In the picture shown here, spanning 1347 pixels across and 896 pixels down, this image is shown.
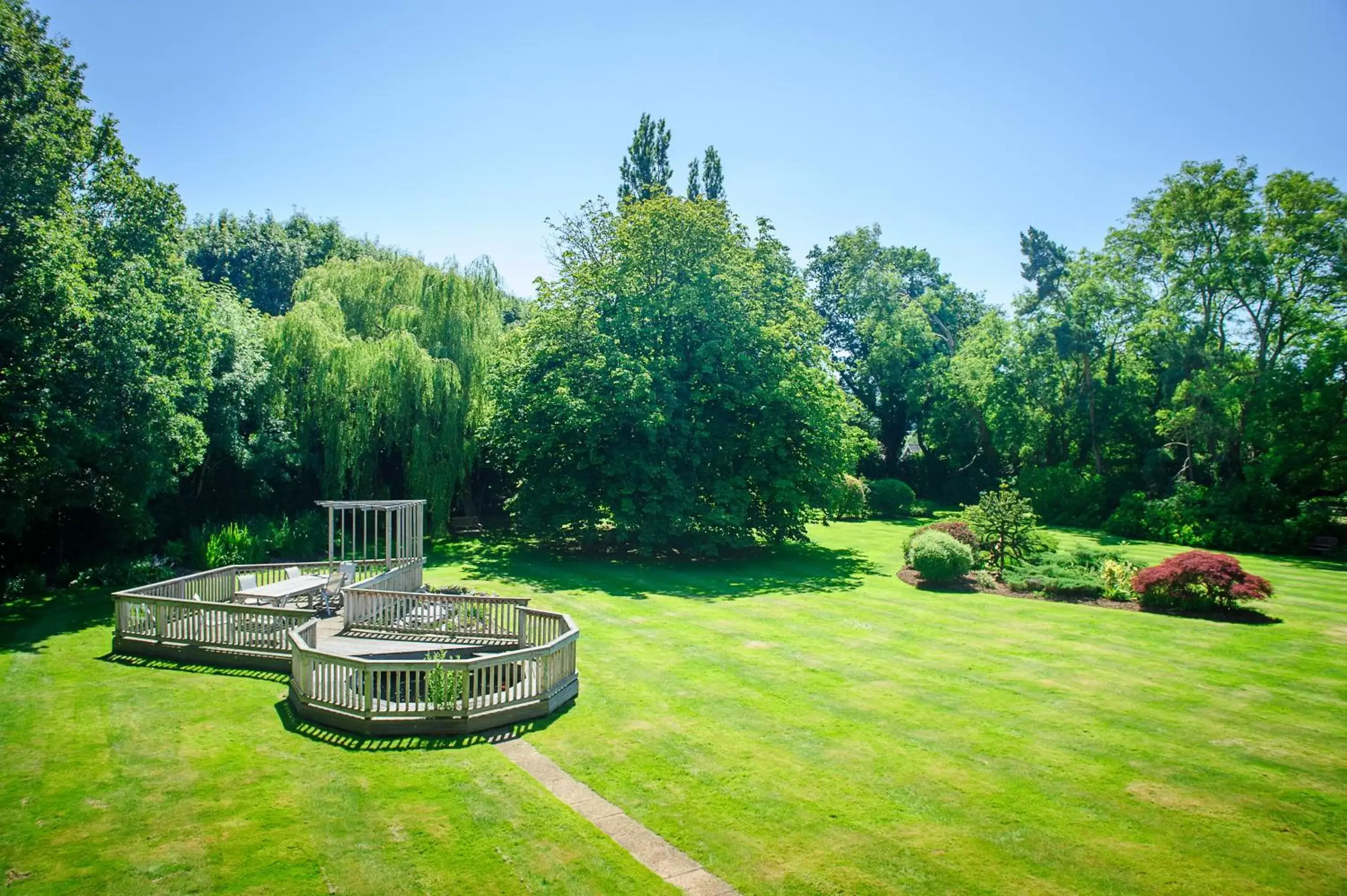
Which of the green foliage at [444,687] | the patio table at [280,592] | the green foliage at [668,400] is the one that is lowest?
the green foliage at [444,687]

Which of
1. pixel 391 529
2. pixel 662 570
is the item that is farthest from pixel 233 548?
pixel 662 570

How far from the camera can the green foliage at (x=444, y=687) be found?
32.7 feet

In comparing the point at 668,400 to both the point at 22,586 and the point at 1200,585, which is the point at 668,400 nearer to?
the point at 1200,585

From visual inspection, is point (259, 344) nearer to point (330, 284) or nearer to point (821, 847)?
point (330, 284)

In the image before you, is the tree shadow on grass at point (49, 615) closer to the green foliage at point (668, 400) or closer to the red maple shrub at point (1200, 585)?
the green foliage at point (668, 400)

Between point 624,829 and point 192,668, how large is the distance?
970cm

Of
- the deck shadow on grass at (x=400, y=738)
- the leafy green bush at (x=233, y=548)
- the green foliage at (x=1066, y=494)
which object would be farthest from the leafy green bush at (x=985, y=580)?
the leafy green bush at (x=233, y=548)

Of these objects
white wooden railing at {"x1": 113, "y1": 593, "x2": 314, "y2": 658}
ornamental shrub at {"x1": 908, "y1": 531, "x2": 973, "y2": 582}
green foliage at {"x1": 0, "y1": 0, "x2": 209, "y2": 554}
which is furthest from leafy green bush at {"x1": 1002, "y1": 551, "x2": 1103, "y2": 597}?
green foliage at {"x1": 0, "y1": 0, "x2": 209, "y2": 554}

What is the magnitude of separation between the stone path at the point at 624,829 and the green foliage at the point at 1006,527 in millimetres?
16616

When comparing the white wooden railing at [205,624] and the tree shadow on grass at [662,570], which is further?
the tree shadow on grass at [662,570]

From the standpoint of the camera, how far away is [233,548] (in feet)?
70.3

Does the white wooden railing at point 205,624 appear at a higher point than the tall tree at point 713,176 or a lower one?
lower

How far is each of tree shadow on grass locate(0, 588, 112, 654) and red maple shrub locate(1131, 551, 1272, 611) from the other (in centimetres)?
2327

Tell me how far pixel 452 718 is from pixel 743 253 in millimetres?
20466
